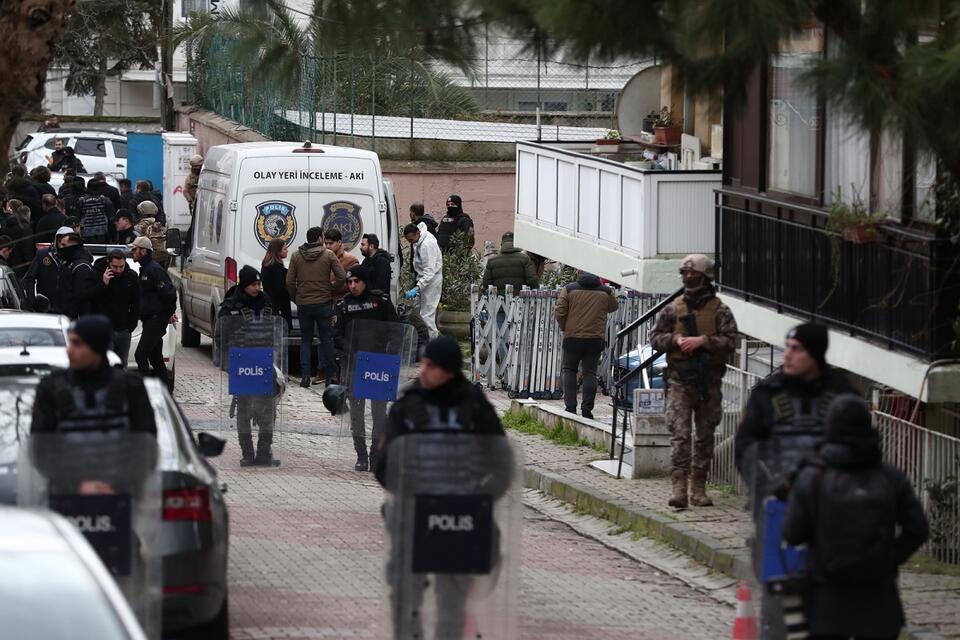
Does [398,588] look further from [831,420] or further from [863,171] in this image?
[863,171]

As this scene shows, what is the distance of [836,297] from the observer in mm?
13656

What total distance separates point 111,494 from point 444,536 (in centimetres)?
149

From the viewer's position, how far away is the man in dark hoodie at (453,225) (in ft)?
85.2

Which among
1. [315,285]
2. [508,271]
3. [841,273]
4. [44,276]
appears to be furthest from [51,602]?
[508,271]

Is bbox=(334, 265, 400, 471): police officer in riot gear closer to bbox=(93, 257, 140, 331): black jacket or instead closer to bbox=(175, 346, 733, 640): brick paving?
bbox=(175, 346, 733, 640): brick paving

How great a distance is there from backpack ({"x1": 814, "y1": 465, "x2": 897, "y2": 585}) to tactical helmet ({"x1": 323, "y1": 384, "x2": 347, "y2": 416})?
8.46 meters

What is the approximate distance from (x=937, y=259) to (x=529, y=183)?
12654mm

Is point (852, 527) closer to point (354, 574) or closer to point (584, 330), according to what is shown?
point (354, 574)

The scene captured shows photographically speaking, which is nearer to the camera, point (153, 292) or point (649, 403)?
point (649, 403)

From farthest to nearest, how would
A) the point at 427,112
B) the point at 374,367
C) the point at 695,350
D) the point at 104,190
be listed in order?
the point at 427,112, the point at 104,190, the point at 374,367, the point at 695,350

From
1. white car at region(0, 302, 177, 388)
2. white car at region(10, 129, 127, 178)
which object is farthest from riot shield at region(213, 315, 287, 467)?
→ white car at region(10, 129, 127, 178)

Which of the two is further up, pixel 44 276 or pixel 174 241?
pixel 174 241

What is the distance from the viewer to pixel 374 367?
50.6ft

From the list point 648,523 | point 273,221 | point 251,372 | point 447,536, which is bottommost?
point 648,523
